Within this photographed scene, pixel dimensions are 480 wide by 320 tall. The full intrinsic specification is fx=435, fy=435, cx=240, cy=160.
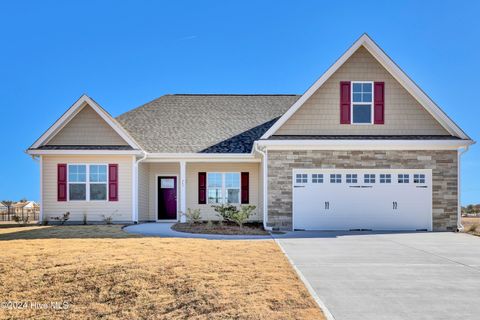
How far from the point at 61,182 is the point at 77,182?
2.07 ft

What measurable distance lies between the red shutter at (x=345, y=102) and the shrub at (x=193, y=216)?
271 inches

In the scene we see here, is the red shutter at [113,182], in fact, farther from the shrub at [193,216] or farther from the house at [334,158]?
the shrub at [193,216]

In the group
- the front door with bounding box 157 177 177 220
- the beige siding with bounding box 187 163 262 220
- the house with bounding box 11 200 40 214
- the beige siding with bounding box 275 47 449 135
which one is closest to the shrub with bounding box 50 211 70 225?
the front door with bounding box 157 177 177 220

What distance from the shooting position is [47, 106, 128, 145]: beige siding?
18.1m

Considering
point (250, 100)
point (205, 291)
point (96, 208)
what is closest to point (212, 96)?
point (250, 100)

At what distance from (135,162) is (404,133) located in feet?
35.1

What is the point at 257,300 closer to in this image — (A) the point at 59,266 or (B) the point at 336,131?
(A) the point at 59,266

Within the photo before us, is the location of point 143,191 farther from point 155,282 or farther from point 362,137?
point 155,282

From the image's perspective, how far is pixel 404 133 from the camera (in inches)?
655

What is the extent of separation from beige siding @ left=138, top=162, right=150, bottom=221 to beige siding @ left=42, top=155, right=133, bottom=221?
28.8 inches

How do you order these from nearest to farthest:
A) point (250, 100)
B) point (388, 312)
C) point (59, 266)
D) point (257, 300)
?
point (388, 312) → point (257, 300) → point (59, 266) → point (250, 100)

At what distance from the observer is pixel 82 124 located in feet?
59.7

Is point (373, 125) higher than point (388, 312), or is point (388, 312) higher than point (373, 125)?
point (373, 125)

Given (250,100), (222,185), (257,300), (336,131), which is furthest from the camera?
(250,100)
